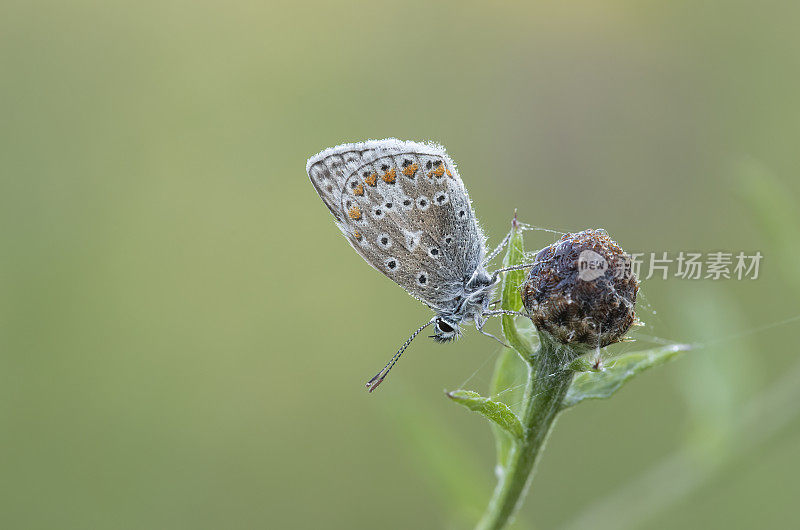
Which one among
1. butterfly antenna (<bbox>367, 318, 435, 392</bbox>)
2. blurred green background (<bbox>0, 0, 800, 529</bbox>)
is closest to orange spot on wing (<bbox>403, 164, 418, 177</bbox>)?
butterfly antenna (<bbox>367, 318, 435, 392</bbox>)

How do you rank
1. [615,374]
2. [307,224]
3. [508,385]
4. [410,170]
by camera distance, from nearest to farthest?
[615,374] < [508,385] < [410,170] < [307,224]

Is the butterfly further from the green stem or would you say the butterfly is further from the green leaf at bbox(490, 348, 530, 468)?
the green stem

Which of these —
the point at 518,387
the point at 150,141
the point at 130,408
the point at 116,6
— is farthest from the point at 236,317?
the point at 518,387

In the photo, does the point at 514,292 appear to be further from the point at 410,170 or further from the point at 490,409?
the point at 410,170

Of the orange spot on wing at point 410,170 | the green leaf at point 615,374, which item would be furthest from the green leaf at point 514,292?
the orange spot on wing at point 410,170

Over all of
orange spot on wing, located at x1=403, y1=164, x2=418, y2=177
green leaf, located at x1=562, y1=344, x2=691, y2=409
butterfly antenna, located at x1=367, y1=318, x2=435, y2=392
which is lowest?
butterfly antenna, located at x1=367, y1=318, x2=435, y2=392

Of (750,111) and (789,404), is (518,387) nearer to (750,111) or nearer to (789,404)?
(789,404)

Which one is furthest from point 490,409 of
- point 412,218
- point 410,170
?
point 410,170
